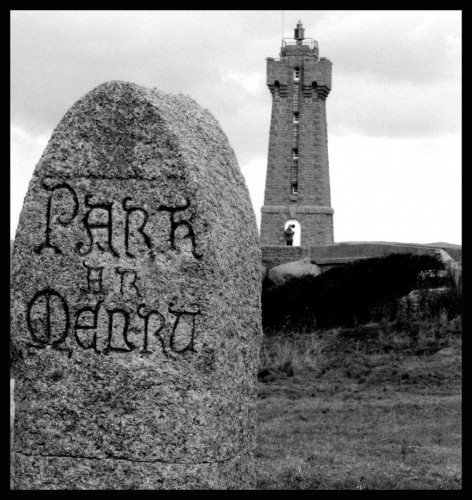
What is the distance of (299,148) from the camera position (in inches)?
1678

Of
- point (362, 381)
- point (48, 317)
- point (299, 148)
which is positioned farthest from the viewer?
point (299, 148)

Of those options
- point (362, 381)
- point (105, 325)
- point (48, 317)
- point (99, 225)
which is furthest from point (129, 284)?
point (362, 381)

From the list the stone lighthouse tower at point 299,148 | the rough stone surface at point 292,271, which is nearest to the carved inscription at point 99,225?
the rough stone surface at point 292,271

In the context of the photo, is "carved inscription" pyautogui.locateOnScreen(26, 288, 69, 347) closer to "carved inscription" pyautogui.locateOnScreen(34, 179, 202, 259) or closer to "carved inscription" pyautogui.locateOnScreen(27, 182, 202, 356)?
"carved inscription" pyautogui.locateOnScreen(27, 182, 202, 356)

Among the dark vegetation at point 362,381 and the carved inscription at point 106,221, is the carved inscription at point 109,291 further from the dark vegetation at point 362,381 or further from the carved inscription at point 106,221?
the dark vegetation at point 362,381

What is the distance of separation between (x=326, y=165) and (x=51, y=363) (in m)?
38.6

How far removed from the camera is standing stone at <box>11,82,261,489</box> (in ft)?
17.4

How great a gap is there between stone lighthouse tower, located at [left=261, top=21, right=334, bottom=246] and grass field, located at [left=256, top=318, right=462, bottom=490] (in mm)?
21964

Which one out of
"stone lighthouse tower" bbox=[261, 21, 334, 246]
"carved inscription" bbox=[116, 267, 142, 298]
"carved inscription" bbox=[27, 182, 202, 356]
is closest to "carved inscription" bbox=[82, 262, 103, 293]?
"carved inscription" bbox=[27, 182, 202, 356]

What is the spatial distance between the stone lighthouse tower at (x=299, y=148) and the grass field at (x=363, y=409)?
2196 centimetres

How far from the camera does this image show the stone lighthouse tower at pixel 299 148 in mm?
42531

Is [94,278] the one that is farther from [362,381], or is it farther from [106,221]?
[362,381]

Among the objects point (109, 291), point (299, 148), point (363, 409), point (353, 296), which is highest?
point (299, 148)

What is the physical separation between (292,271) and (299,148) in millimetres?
13890
